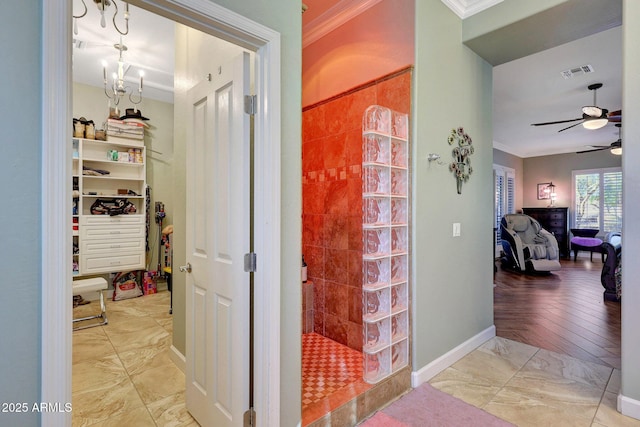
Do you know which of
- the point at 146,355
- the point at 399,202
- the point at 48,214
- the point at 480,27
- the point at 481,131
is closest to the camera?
the point at 48,214

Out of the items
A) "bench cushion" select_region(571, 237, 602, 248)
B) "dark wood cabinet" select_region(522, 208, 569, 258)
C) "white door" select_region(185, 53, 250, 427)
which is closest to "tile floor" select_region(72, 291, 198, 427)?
"white door" select_region(185, 53, 250, 427)

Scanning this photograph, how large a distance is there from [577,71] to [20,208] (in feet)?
18.6

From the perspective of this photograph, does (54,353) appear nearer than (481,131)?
Yes

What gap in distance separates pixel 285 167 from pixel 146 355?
2.42 meters

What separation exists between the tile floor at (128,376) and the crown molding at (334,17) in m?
3.30

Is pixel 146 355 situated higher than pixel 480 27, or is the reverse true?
pixel 480 27

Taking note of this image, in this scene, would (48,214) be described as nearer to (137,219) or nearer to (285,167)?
(285,167)

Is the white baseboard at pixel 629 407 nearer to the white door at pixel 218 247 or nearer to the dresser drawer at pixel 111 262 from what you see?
the white door at pixel 218 247

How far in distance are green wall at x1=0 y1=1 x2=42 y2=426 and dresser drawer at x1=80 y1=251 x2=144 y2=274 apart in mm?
3992

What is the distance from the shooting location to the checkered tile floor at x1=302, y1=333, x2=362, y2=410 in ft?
6.96

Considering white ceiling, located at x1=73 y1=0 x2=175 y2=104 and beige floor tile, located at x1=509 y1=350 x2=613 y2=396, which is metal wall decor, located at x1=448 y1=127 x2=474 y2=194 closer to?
beige floor tile, located at x1=509 y1=350 x2=613 y2=396

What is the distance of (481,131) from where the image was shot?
3078 millimetres

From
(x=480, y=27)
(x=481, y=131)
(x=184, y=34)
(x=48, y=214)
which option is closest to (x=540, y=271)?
(x=481, y=131)

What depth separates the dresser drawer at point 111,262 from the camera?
14.1ft
